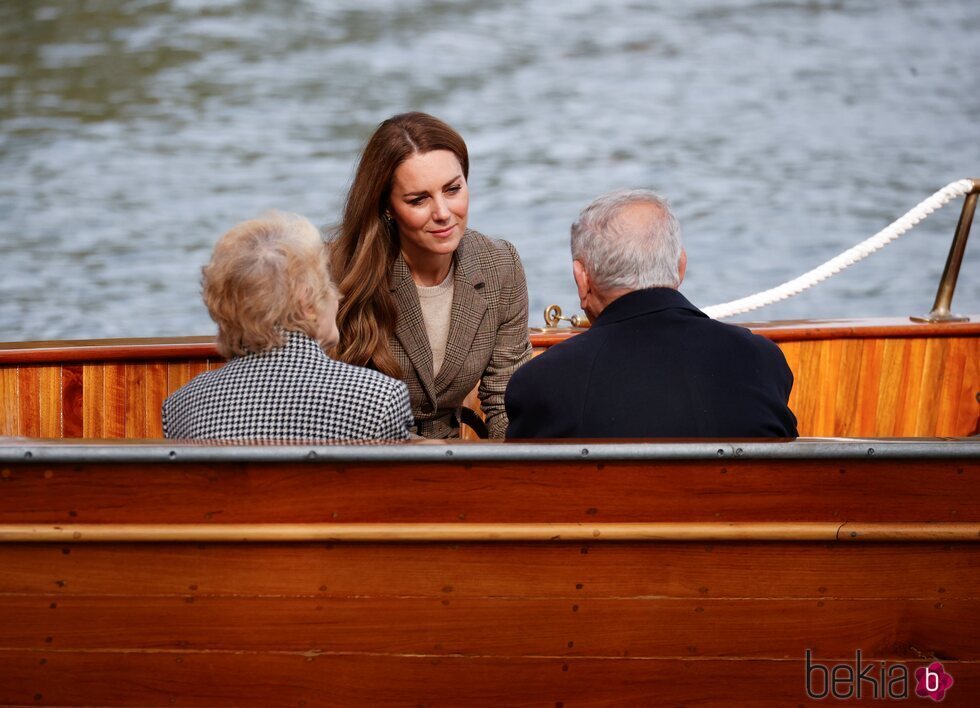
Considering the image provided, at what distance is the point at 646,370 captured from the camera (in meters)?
1.92

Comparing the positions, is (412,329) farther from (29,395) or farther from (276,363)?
(29,395)

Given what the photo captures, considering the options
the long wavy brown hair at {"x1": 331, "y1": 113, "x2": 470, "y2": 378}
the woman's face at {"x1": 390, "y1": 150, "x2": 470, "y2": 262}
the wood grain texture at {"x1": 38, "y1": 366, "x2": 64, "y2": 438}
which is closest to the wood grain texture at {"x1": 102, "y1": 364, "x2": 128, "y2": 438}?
the wood grain texture at {"x1": 38, "y1": 366, "x2": 64, "y2": 438}

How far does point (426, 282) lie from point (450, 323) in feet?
0.38

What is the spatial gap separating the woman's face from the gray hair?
2.10ft

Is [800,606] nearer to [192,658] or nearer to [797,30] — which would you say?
[192,658]

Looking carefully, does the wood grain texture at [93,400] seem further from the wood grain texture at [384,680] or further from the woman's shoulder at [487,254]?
the wood grain texture at [384,680]

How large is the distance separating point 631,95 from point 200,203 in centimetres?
571

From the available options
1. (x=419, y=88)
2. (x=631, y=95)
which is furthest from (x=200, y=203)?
(x=631, y=95)

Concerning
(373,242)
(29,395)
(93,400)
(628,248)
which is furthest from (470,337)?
(29,395)

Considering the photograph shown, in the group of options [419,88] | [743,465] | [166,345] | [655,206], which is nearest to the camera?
[743,465]

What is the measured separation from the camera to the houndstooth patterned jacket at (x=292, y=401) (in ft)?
6.41

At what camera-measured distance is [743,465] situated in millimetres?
1890

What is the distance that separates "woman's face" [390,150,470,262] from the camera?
103 inches

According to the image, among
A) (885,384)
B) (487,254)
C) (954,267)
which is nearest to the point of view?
(487,254)
